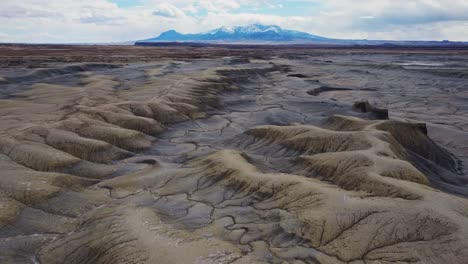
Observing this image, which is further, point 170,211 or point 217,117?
point 217,117

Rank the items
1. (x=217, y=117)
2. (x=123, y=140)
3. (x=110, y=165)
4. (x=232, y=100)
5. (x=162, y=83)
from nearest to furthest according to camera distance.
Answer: (x=110, y=165), (x=123, y=140), (x=217, y=117), (x=232, y=100), (x=162, y=83)

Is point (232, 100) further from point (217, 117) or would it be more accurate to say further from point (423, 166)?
point (423, 166)

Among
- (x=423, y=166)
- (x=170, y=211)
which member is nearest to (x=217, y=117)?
(x=423, y=166)

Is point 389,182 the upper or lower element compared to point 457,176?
upper

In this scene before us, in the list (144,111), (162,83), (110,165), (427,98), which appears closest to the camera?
(110,165)

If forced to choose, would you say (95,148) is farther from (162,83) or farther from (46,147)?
(162,83)

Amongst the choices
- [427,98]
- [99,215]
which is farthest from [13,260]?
[427,98]
